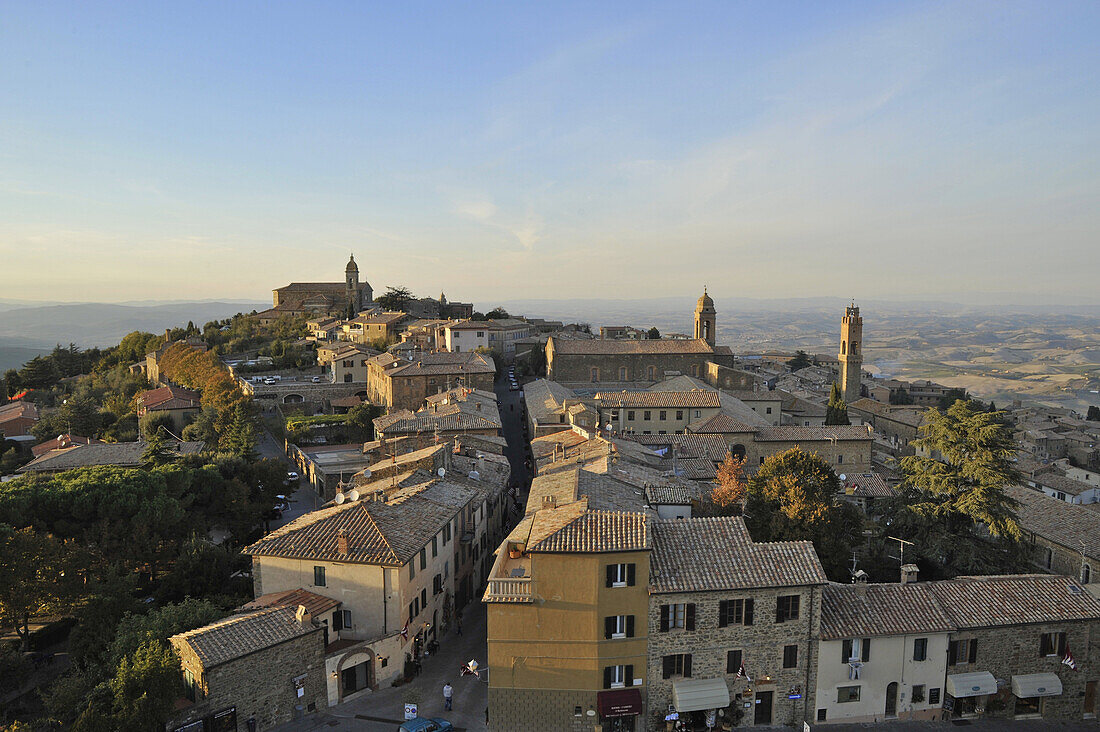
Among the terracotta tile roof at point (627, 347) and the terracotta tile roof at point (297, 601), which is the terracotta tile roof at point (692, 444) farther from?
the terracotta tile roof at point (297, 601)

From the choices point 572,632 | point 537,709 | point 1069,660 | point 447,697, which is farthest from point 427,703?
point 1069,660

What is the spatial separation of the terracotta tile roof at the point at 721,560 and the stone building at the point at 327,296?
89.0 meters

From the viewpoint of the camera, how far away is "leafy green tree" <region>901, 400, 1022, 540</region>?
28219 mm

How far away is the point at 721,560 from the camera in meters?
21.3

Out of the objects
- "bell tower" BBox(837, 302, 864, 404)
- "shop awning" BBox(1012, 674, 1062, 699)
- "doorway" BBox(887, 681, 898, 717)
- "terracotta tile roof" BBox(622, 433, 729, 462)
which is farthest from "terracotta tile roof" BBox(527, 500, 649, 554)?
"bell tower" BBox(837, 302, 864, 404)

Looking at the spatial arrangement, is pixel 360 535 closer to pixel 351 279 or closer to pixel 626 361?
pixel 626 361

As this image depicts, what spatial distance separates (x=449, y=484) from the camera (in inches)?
1232

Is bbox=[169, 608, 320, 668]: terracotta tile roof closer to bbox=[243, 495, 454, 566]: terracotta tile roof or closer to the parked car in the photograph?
bbox=[243, 495, 454, 566]: terracotta tile roof

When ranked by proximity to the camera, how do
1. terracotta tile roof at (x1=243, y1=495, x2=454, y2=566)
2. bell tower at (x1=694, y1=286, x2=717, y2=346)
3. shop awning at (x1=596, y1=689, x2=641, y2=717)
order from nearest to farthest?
shop awning at (x1=596, y1=689, x2=641, y2=717) → terracotta tile roof at (x1=243, y1=495, x2=454, y2=566) → bell tower at (x1=694, y1=286, x2=717, y2=346)

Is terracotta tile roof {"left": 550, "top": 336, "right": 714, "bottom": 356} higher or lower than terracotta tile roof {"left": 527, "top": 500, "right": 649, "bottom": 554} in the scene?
higher

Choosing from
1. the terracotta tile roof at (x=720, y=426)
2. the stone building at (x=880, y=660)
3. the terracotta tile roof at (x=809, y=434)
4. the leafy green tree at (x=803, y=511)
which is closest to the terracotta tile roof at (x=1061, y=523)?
the leafy green tree at (x=803, y=511)

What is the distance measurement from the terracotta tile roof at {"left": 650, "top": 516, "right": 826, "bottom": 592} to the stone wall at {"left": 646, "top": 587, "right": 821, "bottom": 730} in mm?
338

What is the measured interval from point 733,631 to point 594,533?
Answer: 205 inches

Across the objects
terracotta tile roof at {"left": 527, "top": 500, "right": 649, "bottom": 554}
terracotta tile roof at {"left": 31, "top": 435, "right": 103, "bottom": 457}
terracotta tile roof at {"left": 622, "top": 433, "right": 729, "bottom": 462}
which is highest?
terracotta tile roof at {"left": 527, "top": 500, "right": 649, "bottom": 554}
